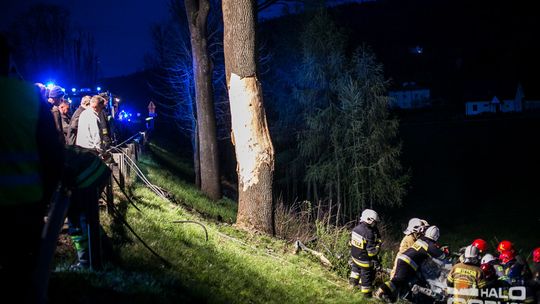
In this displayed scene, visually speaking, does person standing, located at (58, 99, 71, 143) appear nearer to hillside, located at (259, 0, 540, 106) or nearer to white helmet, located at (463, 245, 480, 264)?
white helmet, located at (463, 245, 480, 264)

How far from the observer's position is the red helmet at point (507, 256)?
8984 millimetres

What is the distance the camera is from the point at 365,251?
8.08 m

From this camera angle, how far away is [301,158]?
3038 cm

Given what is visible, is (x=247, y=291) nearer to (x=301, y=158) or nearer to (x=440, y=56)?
(x=301, y=158)

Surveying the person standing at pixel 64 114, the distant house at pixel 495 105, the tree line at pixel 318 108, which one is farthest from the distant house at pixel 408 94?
the person standing at pixel 64 114

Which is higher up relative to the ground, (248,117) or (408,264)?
(248,117)

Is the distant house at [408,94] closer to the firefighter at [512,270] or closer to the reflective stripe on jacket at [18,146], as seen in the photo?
the firefighter at [512,270]

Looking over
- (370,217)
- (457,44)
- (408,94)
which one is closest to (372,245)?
(370,217)

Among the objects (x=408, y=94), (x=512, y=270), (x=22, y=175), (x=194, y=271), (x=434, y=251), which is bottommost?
(x=512, y=270)

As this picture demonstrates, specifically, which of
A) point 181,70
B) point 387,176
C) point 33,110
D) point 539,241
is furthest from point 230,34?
point 539,241

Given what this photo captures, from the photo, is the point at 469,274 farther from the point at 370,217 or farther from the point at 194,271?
the point at 194,271

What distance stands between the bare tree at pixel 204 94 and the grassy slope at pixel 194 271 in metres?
6.59

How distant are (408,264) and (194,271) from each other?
3778 mm

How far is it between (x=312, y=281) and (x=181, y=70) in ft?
67.5
